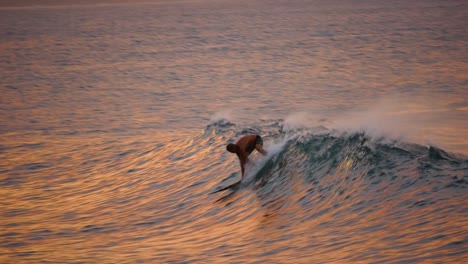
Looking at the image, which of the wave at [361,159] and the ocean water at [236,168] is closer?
the ocean water at [236,168]

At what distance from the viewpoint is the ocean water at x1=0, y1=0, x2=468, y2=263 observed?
1125 centimetres

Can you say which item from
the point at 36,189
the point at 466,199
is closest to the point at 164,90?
the point at 36,189

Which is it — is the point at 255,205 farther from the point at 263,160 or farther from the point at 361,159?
the point at 263,160

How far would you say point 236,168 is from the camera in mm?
17078

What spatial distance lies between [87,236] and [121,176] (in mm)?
5516

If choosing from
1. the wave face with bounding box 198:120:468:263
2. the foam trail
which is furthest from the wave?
the foam trail

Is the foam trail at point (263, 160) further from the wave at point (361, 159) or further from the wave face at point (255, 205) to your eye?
the wave at point (361, 159)

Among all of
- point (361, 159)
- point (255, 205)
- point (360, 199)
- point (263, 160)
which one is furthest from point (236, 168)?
point (360, 199)

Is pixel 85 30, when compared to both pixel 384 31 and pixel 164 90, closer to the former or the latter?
pixel 384 31

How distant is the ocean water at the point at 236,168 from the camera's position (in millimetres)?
11250

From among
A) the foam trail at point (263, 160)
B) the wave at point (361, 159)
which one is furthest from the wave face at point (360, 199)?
the foam trail at point (263, 160)

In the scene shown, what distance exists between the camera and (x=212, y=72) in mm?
52125

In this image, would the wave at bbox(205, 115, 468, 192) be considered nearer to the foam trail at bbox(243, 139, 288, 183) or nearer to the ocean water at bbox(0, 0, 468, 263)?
the ocean water at bbox(0, 0, 468, 263)

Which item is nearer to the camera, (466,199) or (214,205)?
(466,199)
